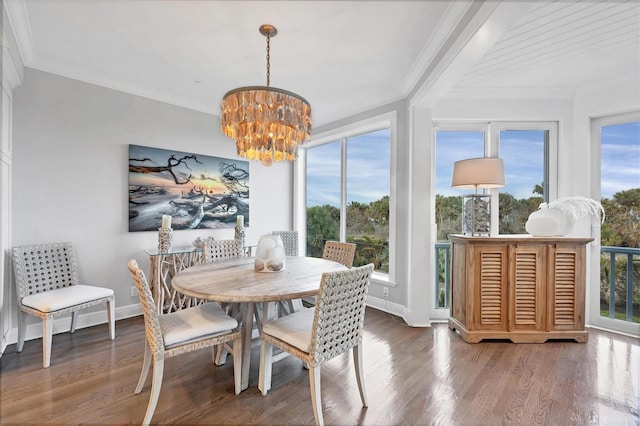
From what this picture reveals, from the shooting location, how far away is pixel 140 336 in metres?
2.82

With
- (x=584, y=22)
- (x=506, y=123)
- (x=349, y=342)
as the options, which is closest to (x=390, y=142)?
(x=506, y=123)

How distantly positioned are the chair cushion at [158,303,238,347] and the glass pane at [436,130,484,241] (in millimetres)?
2672

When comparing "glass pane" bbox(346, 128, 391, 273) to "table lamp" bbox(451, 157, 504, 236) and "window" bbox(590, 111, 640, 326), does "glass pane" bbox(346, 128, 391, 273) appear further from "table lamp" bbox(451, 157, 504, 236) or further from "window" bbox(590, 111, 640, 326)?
"window" bbox(590, 111, 640, 326)

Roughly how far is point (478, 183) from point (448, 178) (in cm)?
72

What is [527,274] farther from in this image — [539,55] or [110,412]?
[110,412]

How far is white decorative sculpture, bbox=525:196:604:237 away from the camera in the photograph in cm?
284

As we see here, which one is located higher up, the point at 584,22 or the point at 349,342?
the point at 584,22

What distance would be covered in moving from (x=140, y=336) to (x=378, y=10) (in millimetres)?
3501

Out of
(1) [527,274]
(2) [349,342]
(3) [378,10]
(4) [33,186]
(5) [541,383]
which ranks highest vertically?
(3) [378,10]

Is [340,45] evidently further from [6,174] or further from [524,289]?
[6,174]

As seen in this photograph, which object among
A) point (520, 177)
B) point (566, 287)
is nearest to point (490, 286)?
point (566, 287)

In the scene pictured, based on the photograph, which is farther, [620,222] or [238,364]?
[620,222]

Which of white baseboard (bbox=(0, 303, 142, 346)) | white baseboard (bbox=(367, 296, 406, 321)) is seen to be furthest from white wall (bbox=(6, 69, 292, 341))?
white baseboard (bbox=(367, 296, 406, 321))

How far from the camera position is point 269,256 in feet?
7.50
